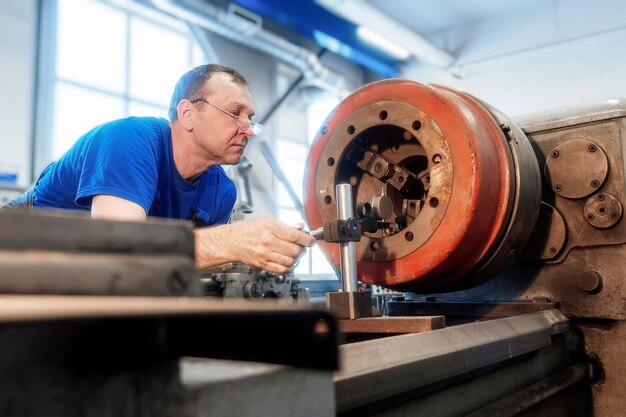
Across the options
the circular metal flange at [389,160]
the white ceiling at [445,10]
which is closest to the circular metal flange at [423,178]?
the circular metal flange at [389,160]

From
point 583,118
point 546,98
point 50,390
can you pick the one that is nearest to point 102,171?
point 50,390


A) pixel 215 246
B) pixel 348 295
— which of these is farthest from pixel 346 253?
pixel 215 246

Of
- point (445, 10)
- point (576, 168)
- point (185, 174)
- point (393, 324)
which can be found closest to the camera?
point (393, 324)

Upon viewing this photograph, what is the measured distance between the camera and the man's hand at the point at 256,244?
934mm

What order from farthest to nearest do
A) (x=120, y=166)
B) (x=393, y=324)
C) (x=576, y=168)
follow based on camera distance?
(x=576, y=168)
(x=120, y=166)
(x=393, y=324)

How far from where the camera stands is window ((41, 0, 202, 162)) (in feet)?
13.4

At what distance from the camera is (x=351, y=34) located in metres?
5.72

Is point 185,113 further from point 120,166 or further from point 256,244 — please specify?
point 256,244

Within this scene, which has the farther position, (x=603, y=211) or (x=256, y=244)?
(x=603, y=211)

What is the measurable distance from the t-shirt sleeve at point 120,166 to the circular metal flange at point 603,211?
3.47ft

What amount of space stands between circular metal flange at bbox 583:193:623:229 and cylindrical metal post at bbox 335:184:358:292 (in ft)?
2.26

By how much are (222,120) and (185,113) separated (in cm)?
11

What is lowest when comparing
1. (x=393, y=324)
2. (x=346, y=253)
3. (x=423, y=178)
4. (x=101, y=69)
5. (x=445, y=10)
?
(x=393, y=324)

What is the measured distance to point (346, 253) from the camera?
91 centimetres
